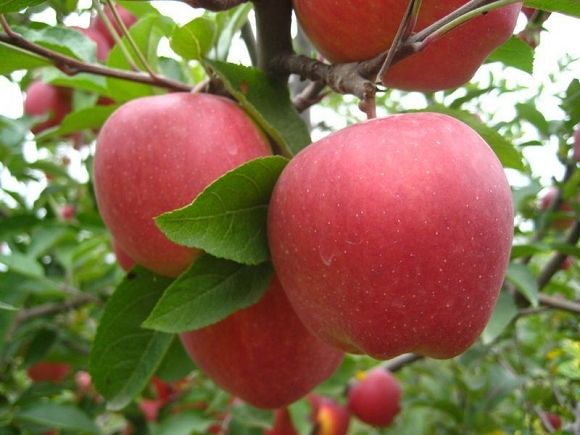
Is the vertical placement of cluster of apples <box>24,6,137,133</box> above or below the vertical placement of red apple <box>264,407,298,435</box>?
above

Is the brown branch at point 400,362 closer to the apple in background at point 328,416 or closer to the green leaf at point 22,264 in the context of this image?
the apple in background at point 328,416

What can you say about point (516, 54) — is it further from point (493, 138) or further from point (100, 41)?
point (100, 41)

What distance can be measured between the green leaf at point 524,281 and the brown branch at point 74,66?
0.56 metres

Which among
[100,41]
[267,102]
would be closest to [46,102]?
[100,41]

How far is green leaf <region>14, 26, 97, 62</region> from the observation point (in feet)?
2.59

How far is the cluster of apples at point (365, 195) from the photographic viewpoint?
536 millimetres

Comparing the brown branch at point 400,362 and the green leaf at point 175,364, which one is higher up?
the green leaf at point 175,364

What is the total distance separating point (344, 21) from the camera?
0.62 m

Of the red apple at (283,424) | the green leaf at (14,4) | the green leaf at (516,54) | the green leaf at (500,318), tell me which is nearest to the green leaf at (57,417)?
the red apple at (283,424)

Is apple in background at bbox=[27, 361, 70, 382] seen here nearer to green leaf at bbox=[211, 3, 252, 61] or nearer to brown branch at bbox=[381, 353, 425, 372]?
brown branch at bbox=[381, 353, 425, 372]

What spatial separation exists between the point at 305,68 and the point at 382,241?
0.90 ft

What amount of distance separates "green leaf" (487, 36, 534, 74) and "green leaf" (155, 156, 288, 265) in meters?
0.30

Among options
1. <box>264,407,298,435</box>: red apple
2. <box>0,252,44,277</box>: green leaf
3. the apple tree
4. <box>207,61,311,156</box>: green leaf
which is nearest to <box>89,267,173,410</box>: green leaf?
the apple tree

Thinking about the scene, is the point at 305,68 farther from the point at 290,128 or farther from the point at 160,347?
the point at 160,347
